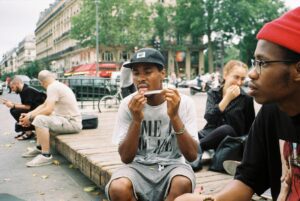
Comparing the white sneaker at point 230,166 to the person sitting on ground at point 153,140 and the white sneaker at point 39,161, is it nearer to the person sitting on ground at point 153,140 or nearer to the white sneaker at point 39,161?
the person sitting on ground at point 153,140

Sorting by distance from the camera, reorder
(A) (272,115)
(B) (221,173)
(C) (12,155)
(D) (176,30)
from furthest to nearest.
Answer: (D) (176,30) → (C) (12,155) → (B) (221,173) → (A) (272,115)

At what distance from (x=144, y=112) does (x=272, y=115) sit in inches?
53.3

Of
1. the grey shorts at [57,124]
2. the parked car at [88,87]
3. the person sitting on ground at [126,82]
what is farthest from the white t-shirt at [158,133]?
the parked car at [88,87]

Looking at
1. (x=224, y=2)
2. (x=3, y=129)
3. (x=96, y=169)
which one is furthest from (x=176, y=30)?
(x=96, y=169)

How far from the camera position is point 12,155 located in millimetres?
6758

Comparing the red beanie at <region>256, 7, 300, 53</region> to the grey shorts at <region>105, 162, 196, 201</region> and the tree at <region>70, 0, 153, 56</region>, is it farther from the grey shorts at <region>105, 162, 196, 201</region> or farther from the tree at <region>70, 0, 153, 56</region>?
the tree at <region>70, 0, 153, 56</region>

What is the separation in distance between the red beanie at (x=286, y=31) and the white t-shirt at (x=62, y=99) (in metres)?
5.13

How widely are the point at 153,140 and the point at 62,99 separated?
149 inches

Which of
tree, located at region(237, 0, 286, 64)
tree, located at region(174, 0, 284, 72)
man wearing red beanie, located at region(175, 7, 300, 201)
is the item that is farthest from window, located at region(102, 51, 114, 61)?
man wearing red beanie, located at region(175, 7, 300, 201)

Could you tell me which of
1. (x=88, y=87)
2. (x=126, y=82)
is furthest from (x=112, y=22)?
(x=126, y=82)

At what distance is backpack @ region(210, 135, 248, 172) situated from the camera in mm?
3908

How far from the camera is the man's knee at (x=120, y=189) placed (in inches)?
104

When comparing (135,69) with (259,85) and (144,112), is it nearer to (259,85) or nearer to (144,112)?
(144,112)

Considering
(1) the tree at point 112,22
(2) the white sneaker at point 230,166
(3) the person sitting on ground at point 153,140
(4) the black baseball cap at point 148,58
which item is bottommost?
(2) the white sneaker at point 230,166
